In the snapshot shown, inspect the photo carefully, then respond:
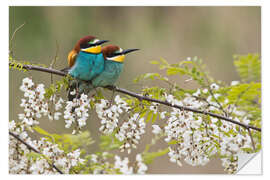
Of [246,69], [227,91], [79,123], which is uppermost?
[246,69]

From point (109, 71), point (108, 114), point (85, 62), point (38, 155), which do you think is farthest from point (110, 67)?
point (38, 155)

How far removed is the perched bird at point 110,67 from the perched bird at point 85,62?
0.07 feet

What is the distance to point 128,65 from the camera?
7.57 feet

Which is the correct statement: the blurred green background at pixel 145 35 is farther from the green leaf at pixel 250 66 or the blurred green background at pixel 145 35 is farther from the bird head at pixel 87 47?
the bird head at pixel 87 47

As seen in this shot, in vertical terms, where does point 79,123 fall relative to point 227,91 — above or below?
below

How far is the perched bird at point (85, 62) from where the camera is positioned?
1.70 m

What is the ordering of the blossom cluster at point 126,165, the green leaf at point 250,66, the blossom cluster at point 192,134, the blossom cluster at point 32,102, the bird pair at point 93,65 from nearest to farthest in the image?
the blossom cluster at point 32,102 < the blossom cluster at point 192,134 < the bird pair at point 93,65 < the blossom cluster at point 126,165 < the green leaf at point 250,66

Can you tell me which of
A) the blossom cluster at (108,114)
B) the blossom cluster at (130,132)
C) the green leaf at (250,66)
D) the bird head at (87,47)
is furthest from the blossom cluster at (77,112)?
the green leaf at (250,66)

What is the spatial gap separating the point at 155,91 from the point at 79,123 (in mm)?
391

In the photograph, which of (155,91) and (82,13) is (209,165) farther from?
(82,13)

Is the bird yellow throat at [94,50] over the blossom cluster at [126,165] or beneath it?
over
